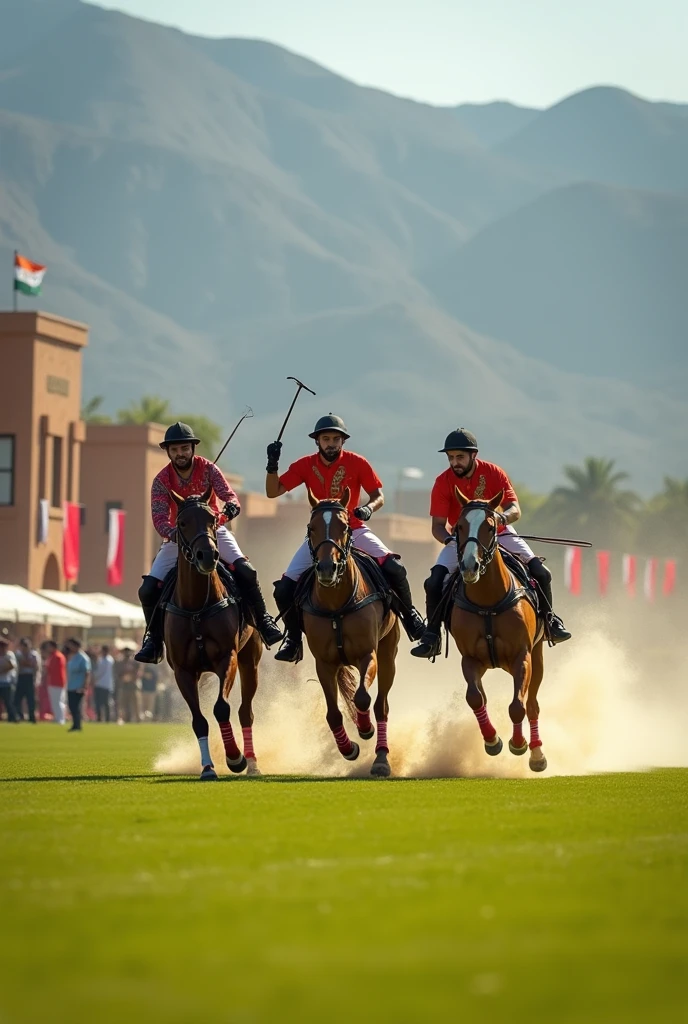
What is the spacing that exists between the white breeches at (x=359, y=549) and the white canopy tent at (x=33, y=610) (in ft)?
84.1

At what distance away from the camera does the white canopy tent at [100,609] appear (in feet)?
165

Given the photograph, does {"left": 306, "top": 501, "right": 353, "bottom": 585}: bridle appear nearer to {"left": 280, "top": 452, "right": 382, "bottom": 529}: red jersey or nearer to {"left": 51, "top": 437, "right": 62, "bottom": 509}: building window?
{"left": 280, "top": 452, "right": 382, "bottom": 529}: red jersey

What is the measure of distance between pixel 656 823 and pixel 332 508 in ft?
17.8

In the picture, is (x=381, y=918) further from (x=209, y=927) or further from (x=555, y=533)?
(x=555, y=533)

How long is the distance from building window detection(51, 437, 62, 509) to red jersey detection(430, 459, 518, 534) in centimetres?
5084

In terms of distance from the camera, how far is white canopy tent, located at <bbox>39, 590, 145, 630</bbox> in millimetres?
50375

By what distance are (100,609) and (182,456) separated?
3490 cm

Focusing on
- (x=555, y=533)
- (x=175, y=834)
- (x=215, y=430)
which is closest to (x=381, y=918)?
(x=175, y=834)

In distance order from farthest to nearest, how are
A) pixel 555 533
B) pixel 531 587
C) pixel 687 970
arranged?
1. pixel 555 533
2. pixel 531 587
3. pixel 687 970

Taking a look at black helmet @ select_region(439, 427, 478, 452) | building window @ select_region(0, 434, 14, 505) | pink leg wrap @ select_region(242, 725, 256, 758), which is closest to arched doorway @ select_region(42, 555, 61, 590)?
building window @ select_region(0, 434, 14, 505)

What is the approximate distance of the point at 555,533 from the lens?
157250mm

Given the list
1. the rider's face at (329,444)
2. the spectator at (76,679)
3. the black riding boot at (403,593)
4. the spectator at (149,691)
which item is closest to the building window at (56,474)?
the spectator at (149,691)

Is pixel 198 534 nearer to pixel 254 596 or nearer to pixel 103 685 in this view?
pixel 254 596

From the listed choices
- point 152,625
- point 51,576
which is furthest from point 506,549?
point 51,576
